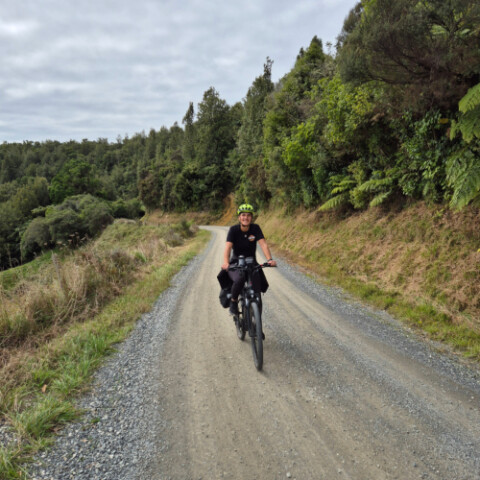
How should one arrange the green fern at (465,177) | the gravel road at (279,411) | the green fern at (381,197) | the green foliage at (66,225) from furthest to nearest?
the green foliage at (66,225), the green fern at (381,197), the green fern at (465,177), the gravel road at (279,411)

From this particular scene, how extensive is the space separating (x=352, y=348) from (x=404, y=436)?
2.03 metres

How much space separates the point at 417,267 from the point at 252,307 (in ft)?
17.2

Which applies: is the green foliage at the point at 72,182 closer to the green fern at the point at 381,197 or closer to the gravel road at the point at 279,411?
the green fern at the point at 381,197

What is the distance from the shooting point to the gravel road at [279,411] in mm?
2752

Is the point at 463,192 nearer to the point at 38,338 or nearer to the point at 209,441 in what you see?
the point at 209,441

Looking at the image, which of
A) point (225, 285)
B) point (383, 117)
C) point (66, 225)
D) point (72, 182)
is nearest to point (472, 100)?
point (383, 117)

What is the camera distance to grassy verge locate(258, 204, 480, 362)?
224 inches

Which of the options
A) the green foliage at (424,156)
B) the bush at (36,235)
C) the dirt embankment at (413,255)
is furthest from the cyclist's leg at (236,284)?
the bush at (36,235)

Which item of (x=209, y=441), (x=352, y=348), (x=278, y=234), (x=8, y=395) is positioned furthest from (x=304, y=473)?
(x=278, y=234)

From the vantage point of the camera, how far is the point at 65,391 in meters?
3.93

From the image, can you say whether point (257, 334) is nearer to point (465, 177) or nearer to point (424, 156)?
point (465, 177)

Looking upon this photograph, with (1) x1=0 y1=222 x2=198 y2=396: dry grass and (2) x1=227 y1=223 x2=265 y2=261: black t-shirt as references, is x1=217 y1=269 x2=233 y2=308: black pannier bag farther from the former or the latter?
(1) x1=0 y1=222 x2=198 y2=396: dry grass

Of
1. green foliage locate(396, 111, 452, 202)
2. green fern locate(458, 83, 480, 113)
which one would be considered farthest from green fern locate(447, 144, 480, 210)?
green fern locate(458, 83, 480, 113)

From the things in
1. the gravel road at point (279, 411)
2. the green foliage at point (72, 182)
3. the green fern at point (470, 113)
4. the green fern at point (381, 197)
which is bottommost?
the gravel road at point (279, 411)
